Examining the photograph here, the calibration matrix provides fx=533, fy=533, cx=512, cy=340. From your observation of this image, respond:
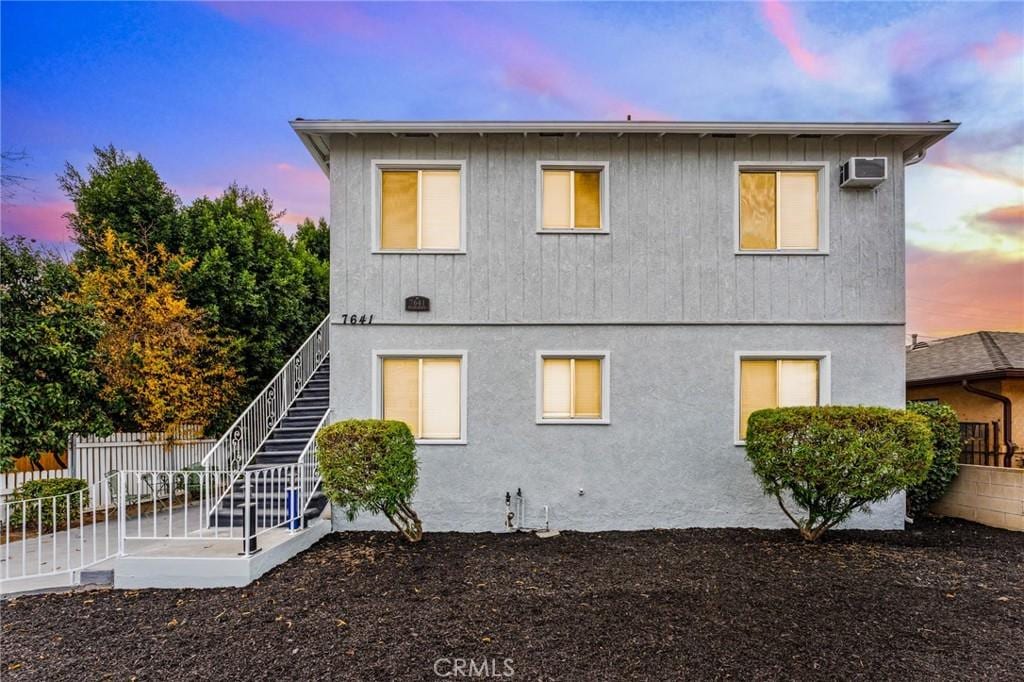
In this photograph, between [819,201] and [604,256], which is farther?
[819,201]

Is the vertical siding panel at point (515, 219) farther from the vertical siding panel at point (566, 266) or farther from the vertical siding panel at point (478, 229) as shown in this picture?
the vertical siding panel at point (566, 266)

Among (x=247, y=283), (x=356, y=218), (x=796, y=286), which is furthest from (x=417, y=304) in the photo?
(x=796, y=286)

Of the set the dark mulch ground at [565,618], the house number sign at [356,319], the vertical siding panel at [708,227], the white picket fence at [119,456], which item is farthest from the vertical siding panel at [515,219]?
the white picket fence at [119,456]

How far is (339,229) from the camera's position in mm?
7980

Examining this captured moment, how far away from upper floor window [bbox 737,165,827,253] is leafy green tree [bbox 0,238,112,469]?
34.6 ft

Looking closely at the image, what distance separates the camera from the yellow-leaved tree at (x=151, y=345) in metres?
9.65

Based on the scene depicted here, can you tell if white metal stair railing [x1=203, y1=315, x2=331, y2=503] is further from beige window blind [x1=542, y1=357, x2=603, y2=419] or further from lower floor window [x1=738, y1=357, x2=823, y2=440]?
lower floor window [x1=738, y1=357, x2=823, y2=440]

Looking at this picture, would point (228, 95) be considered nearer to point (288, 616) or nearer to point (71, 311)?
point (71, 311)

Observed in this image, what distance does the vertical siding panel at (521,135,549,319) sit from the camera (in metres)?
7.97

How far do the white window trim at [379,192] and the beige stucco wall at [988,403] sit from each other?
385 inches

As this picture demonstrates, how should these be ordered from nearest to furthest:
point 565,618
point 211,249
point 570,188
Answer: point 565,618, point 570,188, point 211,249

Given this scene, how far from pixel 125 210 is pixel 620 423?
35.3ft

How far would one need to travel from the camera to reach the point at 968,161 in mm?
11555
